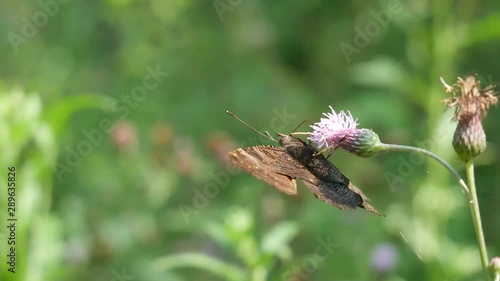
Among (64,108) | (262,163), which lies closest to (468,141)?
(262,163)

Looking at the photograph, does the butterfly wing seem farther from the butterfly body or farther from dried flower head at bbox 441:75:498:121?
dried flower head at bbox 441:75:498:121

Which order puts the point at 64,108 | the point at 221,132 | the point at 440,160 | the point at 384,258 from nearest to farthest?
the point at 440,160
the point at 64,108
the point at 384,258
the point at 221,132

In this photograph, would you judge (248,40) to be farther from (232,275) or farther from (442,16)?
(232,275)

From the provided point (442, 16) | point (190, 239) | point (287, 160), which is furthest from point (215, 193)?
point (287, 160)

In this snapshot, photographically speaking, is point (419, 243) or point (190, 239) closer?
point (419, 243)

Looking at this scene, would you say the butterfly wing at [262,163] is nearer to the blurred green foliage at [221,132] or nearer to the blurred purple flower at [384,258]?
the blurred green foliage at [221,132]

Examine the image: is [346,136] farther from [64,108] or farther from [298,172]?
[64,108]

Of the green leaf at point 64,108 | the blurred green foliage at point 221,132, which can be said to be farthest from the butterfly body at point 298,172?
the green leaf at point 64,108
